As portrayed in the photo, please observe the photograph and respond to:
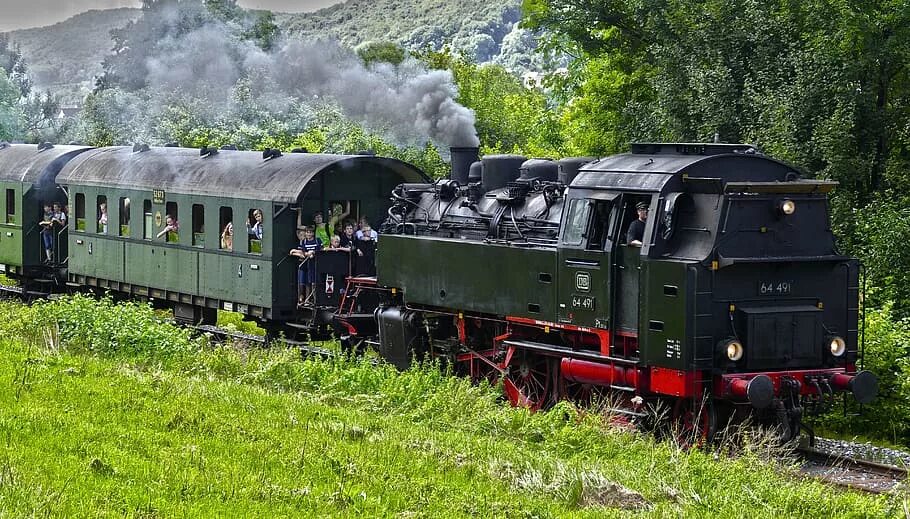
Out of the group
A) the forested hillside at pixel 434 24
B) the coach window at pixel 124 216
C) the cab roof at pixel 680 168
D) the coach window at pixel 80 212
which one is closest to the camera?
the cab roof at pixel 680 168

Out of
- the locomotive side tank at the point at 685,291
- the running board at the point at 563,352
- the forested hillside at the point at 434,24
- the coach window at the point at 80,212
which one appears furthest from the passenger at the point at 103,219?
the forested hillside at the point at 434,24

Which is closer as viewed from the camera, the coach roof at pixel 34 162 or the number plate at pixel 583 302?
the number plate at pixel 583 302

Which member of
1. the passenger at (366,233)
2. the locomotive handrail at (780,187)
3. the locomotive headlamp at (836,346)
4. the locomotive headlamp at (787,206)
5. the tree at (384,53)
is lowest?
the locomotive headlamp at (836,346)

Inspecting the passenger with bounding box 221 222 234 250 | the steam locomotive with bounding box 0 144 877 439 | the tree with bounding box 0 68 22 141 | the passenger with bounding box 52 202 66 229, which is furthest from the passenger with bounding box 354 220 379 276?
the tree with bounding box 0 68 22 141

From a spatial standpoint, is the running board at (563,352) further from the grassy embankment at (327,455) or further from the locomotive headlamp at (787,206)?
the locomotive headlamp at (787,206)

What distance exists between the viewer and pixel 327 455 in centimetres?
995

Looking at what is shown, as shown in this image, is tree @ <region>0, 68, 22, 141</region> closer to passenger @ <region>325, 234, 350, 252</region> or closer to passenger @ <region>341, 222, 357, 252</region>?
passenger @ <region>341, 222, 357, 252</region>

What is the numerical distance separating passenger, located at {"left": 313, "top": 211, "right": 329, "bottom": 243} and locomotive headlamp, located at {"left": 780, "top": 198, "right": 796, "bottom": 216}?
846 cm

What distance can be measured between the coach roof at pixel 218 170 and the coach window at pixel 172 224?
1.21 ft

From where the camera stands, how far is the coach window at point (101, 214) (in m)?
23.0

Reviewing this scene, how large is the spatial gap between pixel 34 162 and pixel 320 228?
10.00m

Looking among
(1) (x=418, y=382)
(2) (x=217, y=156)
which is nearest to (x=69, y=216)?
(2) (x=217, y=156)

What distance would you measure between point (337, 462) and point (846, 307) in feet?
21.3

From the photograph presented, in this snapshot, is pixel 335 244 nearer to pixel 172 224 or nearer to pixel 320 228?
pixel 320 228
